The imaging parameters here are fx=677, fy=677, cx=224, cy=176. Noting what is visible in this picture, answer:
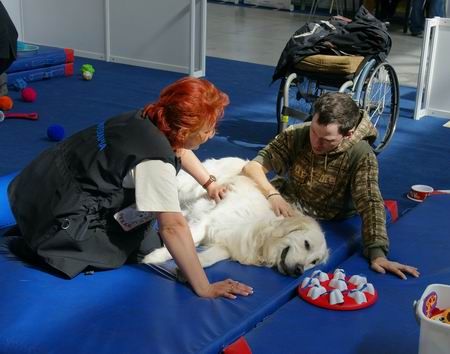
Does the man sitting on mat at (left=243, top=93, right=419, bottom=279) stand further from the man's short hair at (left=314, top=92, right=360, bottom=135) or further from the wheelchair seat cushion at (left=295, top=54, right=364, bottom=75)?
the wheelchair seat cushion at (left=295, top=54, right=364, bottom=75)

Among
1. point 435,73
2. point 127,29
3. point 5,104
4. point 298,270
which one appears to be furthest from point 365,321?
point 127,29

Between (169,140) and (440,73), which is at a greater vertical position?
(169,140)

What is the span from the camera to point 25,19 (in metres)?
8.31

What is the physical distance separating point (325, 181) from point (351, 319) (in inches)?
31.8

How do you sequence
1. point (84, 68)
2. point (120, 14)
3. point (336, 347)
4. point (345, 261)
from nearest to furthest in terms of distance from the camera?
point (336, 347) → point (345, 261) → point (84, 68) → point (120, 14)

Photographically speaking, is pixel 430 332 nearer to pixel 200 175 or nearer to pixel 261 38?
pixel 200 175

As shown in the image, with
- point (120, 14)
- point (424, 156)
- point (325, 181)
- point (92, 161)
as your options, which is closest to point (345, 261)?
point (325, 181)

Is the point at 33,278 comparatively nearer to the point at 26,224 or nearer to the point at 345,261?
the point at 26,224

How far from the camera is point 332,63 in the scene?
4512mm

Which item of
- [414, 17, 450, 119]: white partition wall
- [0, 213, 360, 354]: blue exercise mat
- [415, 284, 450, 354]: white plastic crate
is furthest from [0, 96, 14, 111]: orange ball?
[415, 284, 450, 354]: white plastic crate

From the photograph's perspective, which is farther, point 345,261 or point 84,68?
point 84,68

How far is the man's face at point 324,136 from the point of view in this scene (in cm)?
271

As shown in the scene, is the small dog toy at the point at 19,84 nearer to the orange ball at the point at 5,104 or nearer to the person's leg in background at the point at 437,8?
the orange ball at the point at 5,104

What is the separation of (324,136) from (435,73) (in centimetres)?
360
